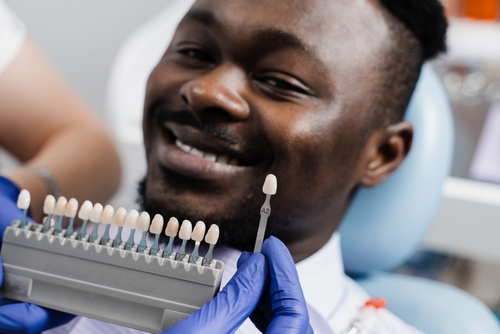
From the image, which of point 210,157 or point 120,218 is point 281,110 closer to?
point 210,157

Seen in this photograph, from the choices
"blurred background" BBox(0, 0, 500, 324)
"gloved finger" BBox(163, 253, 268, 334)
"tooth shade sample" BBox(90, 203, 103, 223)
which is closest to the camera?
"gloved finger" BBox(163, 253, 268, 334)

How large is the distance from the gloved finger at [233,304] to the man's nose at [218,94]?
27 cm

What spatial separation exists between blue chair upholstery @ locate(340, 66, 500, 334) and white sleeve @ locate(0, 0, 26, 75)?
0.82 metres

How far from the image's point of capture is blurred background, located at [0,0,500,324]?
4.75 feet

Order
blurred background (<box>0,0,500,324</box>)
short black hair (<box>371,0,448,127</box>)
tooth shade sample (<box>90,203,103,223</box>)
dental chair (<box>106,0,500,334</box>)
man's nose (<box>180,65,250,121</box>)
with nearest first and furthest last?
1. tooth shade sample (<box>90,203,103,223</box>)
2. man's nose (<box>180,65,250,121</box>)
3. short black hair (<box>371,0,448,127</box>)
4. dental chair (<box>106,0,500,334</box>)
5. blurred background (<box>0,0,500,324</box>)

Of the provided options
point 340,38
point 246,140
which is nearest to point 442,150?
point 340,38

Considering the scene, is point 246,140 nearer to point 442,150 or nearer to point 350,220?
point 350,220

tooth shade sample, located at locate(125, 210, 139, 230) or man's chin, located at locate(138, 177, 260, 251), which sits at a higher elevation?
tooth shade sample, located at locate(125, 210, 139, 230)

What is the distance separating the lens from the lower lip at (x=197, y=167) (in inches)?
35.9

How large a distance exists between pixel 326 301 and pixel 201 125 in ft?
1.27

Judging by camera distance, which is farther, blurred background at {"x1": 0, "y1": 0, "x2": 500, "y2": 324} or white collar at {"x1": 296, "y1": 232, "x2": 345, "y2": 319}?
blurred background at {"x1": 0, "y1": 0, "x2": 500, "y2": 324}

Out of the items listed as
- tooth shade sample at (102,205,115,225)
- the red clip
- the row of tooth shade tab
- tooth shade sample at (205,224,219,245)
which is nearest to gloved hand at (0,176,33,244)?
the row of tooth shade tab

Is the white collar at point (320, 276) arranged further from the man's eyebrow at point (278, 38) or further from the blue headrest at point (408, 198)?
the man's eyebrow at point (278, 38)

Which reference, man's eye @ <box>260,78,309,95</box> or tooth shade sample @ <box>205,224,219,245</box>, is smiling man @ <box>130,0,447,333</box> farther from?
tooth shade sample @ <box>205,224,219,245</box>
